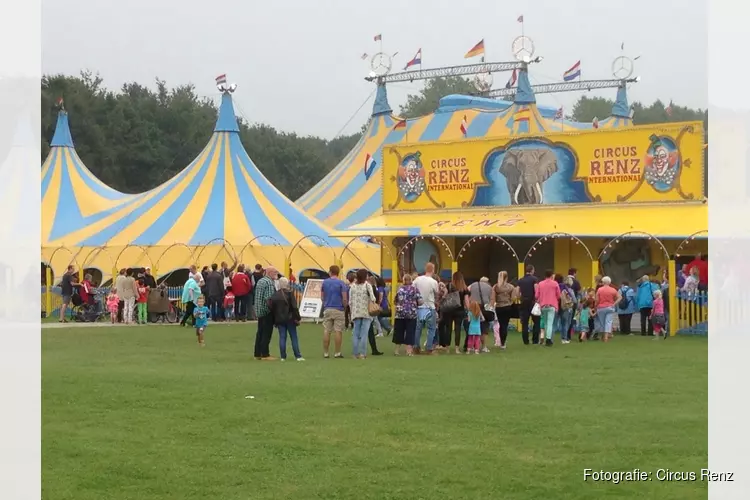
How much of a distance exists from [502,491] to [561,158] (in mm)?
15097

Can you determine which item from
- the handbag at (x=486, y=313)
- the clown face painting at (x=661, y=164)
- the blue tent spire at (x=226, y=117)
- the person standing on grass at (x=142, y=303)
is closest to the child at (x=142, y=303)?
the person standing on grass at (x=142, y=303)

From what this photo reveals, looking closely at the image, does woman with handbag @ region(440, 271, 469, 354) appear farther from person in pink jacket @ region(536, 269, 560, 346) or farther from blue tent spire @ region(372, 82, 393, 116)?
blue tent spire @ region(372, 82, 393, 116)

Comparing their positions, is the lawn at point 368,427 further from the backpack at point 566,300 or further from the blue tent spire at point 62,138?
the blue tent spire at point 62,138

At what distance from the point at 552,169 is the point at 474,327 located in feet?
23.1

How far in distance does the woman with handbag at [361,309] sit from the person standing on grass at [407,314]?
1.28 feet

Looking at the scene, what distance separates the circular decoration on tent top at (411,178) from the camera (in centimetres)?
2277

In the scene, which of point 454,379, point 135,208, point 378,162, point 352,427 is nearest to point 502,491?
point 352,427

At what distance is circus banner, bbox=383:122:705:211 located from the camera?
62.7 ft

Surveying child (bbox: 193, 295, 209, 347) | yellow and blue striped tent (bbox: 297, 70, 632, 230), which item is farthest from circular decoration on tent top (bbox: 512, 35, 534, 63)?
child (bbox: 193, 295, 209, 347)

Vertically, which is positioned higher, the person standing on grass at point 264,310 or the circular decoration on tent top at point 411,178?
the circular decoration on tent top at point 411,178

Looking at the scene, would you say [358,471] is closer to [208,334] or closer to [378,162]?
[208,334]

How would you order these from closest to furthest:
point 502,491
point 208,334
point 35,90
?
point 35,90, point 502,491, point 208,334

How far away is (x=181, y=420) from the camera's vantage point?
27.2 ft

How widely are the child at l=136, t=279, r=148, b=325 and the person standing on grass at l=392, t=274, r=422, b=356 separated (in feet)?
25.9
